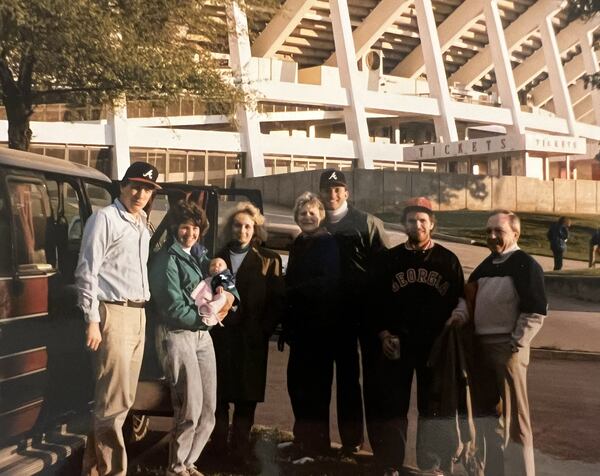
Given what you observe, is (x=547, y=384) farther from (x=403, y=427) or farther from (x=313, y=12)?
(x=313, y=12)

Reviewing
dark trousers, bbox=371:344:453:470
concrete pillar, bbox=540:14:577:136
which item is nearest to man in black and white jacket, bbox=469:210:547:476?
dark trousers, bbox=371:344:453:470

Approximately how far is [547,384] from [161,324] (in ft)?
5.43

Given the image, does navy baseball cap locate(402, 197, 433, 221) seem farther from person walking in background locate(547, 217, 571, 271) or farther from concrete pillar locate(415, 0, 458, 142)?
person walking in background locate(547, 217, 571, 271)

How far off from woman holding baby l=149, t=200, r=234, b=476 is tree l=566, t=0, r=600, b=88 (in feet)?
5.65

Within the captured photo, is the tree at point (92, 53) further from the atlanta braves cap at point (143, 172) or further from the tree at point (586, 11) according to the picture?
the tree at point (586, 11)

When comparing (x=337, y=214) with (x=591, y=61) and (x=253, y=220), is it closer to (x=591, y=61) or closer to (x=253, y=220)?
(x=253, y=220)

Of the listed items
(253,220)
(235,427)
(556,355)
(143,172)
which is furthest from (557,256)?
(143,172)

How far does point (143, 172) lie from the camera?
3.70 m

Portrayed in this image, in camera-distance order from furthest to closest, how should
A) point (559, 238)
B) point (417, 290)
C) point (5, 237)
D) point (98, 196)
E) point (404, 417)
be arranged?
point (404, 417) → point (417, 290) → point (98, 196) → point (559, 238) → point (5, 237)

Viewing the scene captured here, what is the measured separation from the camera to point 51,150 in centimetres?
364

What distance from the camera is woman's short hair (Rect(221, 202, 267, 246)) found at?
12.6 ft

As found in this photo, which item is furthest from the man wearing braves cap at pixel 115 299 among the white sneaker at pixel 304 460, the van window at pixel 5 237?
the white sneaker at pixel 304 460

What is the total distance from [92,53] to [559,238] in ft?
6.55

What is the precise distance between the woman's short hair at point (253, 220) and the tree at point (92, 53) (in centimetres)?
50
